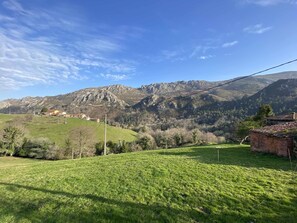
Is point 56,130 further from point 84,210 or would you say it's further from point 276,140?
point 84,210

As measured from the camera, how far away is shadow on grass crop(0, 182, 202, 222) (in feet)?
28.1

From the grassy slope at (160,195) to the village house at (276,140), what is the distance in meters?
2.72

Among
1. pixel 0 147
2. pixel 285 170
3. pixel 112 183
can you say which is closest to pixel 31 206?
pixel 112 183

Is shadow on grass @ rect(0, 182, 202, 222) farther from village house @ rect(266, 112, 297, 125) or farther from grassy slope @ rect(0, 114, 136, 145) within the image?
grassy slope @ rect(0, 114, 136, 145)

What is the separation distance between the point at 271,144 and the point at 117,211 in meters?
14.7

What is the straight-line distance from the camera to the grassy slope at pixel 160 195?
340 inches

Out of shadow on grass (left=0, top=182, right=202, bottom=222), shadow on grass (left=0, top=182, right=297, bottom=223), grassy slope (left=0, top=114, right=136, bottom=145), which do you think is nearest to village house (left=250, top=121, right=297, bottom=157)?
shadow on grass (left=0, top=182, right=297, bottom=223)

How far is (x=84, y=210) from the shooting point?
9.41m

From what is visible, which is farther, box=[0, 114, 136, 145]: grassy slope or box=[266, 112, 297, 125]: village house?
box=[0, 114, 136, 145]: grassy slope

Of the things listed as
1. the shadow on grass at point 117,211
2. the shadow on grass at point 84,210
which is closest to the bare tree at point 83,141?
the shadow on grass at point 84,210

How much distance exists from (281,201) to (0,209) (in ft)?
40.3

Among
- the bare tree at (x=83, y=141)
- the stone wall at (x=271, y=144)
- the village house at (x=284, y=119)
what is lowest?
the bare tree at (x=83, y=141)

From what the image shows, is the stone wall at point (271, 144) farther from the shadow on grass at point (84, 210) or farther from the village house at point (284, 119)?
the shadow on grass at point (84, 210)

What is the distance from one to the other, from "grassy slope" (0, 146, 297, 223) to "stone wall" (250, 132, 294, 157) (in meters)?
2.70
